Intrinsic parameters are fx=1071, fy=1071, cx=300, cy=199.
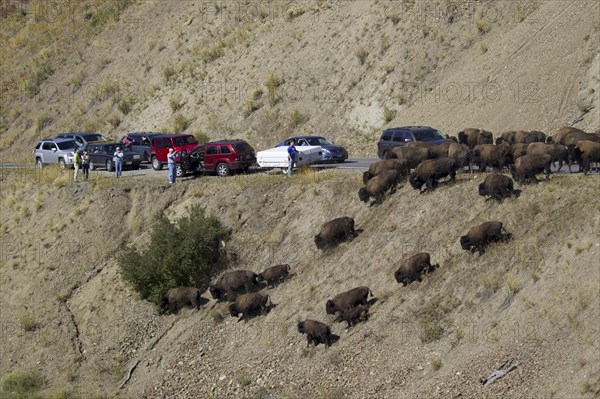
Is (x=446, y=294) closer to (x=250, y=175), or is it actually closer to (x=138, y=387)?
(x=138, y=387)

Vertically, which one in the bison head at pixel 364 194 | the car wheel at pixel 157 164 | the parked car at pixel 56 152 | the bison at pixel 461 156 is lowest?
the bison head at pixel 364 194

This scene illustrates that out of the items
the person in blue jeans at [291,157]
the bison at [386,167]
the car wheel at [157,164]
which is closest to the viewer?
the bison at [386,167]

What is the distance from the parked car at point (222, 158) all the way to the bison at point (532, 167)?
13677mm

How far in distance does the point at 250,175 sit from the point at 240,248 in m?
5.68

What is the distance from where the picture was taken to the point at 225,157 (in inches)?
1571

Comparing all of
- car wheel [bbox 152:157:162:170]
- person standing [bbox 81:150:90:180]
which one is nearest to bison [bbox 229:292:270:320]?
person standing [bbox 81:150:90:180]

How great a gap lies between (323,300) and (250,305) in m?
2.12

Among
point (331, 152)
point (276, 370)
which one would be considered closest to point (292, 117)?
point (331, 152)

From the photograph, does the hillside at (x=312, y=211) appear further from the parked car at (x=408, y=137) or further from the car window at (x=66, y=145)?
the parked car at (x=408, y=137)

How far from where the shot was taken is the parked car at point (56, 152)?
4909 centimetres

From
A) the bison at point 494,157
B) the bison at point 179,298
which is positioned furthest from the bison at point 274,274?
the bison at point 494,157

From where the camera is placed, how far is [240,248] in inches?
1347

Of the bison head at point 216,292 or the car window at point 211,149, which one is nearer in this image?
the bison head at point 216,292

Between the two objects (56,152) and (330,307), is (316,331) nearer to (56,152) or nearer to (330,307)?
(330,307)
